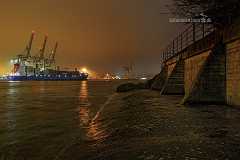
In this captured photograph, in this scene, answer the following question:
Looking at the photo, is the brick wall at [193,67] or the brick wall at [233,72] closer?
the brick wall at [233,72]

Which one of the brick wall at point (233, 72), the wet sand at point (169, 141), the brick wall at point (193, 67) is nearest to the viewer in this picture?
the wet sand at point (169, 141)

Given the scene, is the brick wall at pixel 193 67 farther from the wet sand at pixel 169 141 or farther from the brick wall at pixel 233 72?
the wet sand at pixel 169 141

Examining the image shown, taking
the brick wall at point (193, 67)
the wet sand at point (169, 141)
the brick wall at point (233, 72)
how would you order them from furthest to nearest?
1. the brick wall at point (193, 67)
2. the brick wall at point (233, 72)
3. the wet sand at point (169, 141)

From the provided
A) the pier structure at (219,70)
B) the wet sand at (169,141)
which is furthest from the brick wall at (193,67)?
the wet sand at (169,141)

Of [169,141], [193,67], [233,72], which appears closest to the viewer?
[169,141]

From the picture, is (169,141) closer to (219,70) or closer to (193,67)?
(219,70)

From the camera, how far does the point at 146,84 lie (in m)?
41.9

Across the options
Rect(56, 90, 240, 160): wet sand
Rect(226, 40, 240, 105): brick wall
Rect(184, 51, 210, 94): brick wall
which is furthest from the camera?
Rect(184, 51, 210, 94): brick wall

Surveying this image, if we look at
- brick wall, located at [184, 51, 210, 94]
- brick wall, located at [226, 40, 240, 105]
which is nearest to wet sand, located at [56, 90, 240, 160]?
brick wall, located at [226, 40, 240, 105]

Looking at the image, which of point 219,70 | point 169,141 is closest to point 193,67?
point 219,70

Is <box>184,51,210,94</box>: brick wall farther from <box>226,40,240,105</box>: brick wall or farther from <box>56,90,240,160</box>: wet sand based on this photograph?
<box>56,90,240,160</box>: wet sand

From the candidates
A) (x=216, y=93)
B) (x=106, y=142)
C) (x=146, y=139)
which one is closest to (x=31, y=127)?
(x=106, y=142)

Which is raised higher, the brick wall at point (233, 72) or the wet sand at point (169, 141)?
the brick wall at point (233, 72)

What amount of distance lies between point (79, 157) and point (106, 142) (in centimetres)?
134
